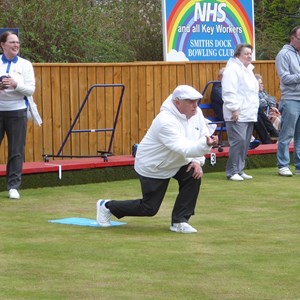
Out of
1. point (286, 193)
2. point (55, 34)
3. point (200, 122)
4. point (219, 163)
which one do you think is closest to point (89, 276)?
point (200, 122)

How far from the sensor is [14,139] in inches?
481

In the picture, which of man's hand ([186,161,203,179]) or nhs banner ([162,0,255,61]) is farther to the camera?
nhs banner ([162,0,255,61])

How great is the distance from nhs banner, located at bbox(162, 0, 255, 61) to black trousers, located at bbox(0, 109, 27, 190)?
5234 mm

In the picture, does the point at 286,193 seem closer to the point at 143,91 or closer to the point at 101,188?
the point at 101,188

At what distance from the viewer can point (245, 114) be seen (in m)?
14.1

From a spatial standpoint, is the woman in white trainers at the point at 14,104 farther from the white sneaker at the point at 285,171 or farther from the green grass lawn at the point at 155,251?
the white sneaker at the point at 285,171

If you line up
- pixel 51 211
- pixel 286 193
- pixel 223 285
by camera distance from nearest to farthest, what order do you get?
pixel 223 285
pixel 51 211
pixel 286 193

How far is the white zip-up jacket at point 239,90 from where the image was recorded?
46.0 feet

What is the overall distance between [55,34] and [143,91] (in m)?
2.72

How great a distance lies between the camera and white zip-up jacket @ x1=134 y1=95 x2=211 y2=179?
9.66 m

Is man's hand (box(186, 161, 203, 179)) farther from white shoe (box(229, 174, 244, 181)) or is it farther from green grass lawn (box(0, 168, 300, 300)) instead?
white shoe (box(229, 174, 244, 181))

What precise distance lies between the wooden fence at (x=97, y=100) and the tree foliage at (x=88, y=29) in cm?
237

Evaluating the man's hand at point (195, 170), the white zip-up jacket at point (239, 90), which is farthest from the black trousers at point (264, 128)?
the man's hand at point (195, 170)

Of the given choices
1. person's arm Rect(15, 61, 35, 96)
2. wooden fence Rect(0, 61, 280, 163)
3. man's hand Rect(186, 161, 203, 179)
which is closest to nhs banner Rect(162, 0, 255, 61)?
wooden fence Rect(0, 61, 280, 163)
